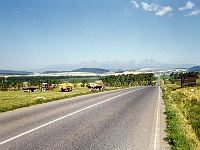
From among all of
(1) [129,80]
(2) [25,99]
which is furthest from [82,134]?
(1) [129,80]

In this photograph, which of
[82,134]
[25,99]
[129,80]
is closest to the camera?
[82,134]

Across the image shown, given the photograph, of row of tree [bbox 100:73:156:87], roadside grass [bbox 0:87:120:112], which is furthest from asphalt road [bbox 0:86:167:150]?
row of tree [bbox 100:73:156:87]

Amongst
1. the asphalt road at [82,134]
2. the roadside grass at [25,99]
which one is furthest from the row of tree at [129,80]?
the asphalt road at [82,134]

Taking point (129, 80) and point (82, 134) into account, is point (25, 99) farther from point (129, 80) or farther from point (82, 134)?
point (129, 80)

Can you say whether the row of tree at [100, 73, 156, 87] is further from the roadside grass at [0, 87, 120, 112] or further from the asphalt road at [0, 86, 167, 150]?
the asphalt road at [0, 86, 167, 150]

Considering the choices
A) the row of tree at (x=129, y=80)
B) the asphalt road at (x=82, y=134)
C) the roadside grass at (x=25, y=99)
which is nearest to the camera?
the asphalt road at (x=82, y=134)

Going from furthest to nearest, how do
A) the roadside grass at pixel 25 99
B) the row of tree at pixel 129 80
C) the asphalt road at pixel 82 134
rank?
the row of tree at pixel 129 80 → the roadside grass at pixel 25 99 → the asphalt road at pixel 82 134

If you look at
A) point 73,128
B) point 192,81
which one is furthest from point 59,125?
point 192,81

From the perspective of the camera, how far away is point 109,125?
12.1 m

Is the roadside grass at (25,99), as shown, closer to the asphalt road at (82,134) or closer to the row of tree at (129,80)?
the asphalt road at (82,134)

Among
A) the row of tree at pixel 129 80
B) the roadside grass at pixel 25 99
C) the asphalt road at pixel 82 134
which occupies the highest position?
the asphalt road at pixel 82 134

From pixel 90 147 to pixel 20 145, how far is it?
2.19 metres

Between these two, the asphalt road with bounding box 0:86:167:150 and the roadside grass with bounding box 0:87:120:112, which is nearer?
the asphalt road with bounding box 0:86:167:150

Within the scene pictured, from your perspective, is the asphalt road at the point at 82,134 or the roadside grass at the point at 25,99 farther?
the roadside grass at the point at 25,99
